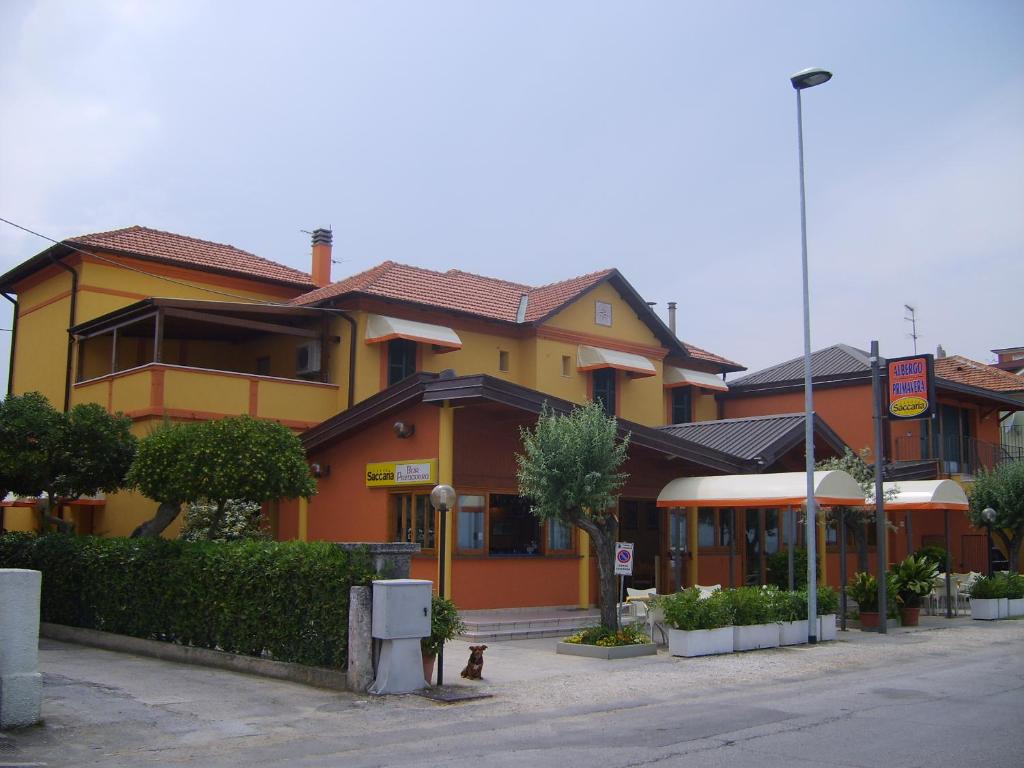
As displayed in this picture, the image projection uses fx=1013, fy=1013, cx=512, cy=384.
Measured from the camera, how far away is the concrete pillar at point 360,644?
11477mm

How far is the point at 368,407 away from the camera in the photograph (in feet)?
62.6

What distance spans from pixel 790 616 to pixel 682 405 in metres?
16.0

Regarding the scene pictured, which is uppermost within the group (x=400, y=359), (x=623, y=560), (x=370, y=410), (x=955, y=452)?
(x=400, y=359)

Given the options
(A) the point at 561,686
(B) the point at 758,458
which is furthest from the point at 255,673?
(B) the point at 758,458

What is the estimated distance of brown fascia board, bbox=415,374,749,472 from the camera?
17234 millimetres

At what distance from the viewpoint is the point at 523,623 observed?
17.5m

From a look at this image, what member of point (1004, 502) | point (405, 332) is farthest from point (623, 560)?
point (1004, 502)

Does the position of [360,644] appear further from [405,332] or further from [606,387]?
[606,387]

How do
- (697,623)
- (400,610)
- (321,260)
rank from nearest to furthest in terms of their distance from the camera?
(400,610) < (697,623) < (321,260)

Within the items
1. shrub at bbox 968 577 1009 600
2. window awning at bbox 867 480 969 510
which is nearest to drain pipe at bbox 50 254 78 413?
window awning at bbox 867 480 969 510

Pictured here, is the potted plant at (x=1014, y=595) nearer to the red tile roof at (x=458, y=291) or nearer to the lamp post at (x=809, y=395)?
the lamp post at (x=809, y=395)

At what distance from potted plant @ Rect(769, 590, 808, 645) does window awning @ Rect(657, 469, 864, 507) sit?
5.58ft

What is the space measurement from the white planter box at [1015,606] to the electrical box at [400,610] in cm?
1663

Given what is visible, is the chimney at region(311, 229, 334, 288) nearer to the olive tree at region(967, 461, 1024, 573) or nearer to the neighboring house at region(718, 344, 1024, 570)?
the neighboring house at region(718, 344, 1024, 570)
